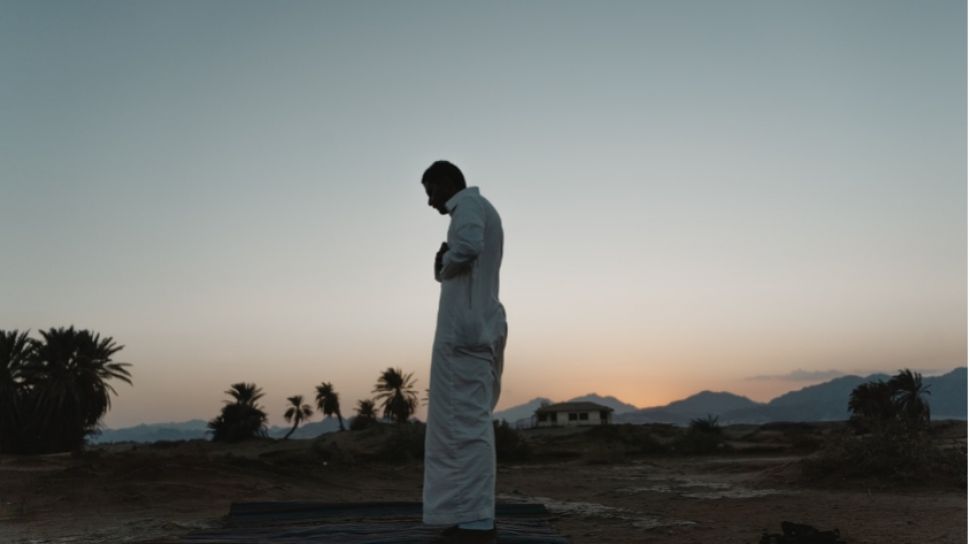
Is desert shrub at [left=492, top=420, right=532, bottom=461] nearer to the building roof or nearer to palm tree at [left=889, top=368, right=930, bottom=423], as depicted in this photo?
palm tree at [left=889, top=368, right=930, bottom=423]

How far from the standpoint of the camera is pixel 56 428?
3503 cm

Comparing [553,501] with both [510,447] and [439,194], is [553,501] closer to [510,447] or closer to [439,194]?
[439,194]

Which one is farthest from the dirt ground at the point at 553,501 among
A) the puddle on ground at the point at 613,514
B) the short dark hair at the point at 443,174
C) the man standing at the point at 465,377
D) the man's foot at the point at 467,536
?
the short dark hair at the point at 443,174

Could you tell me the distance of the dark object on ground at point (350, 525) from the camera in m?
4.70

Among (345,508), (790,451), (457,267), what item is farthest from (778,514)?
(790,451)

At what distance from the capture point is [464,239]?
4723mm

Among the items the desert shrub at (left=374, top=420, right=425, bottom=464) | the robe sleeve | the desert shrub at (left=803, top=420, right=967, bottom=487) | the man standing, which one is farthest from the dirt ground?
the desert shrub at (left=374, top=420, right=425, bottom=464)

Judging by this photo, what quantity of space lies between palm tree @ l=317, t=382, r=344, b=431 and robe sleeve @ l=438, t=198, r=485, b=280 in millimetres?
72474

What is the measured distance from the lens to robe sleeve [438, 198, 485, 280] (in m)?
4.72

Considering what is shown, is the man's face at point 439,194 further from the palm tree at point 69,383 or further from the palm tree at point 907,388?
the palm tree at point 907,388

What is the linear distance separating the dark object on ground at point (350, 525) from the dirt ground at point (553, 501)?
1.21 ft

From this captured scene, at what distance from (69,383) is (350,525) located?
3563 centimetres

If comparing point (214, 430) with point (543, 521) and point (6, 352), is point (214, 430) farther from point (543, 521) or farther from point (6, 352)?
point (543, 521)

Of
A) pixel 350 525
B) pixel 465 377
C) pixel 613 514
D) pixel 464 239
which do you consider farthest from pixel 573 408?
pixel 464 239
